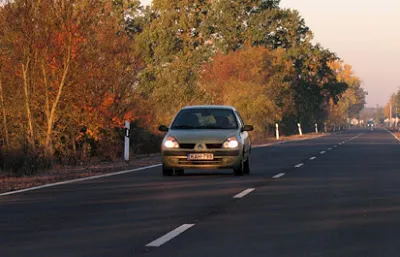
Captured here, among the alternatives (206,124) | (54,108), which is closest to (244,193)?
(206,124)

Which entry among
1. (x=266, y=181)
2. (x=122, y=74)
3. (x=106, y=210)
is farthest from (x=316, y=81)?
(x=106, y=210)

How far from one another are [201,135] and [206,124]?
134cm

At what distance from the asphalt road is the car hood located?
881mm

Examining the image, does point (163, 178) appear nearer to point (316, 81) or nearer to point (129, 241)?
point (129, 241)

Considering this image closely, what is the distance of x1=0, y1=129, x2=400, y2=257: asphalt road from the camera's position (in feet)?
30.7

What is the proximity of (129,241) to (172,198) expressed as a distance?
5.43m

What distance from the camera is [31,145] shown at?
25.2 metres

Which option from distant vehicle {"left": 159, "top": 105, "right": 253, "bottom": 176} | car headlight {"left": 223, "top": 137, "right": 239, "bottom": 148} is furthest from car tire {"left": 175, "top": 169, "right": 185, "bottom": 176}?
car headlight {"left": 223, "top": 137, "right": 239, "bottom": 148}

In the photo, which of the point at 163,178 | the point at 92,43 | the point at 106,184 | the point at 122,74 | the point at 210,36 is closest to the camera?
the point at 106,184

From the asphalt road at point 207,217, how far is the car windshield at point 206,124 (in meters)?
1.77

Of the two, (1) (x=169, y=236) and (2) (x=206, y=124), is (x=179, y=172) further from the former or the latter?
(1) (x=169, y=236)

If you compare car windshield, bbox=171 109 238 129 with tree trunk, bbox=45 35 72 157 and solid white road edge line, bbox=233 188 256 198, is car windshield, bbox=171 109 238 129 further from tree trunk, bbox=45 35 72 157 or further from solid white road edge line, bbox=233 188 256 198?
solid white road edge line, bbox=233 188 256 198

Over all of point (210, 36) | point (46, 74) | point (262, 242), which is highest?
point (210, 36)

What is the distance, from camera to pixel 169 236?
1021cm
